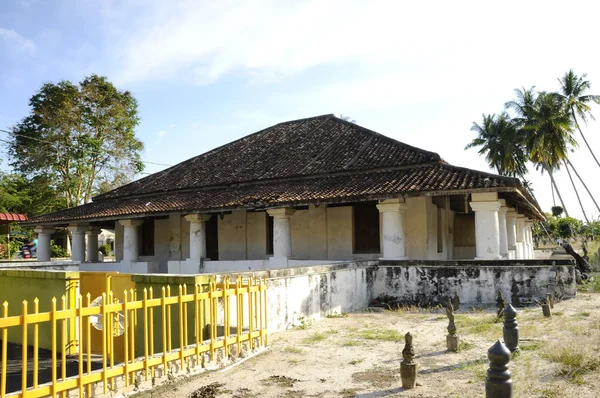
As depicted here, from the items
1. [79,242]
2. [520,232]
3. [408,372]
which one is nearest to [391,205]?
[408,372]

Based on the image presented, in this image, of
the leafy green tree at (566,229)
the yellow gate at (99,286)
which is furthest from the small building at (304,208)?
the leafy green tree at (566,229)

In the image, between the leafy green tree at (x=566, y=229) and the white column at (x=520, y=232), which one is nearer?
the white column at (x=520, y=232)

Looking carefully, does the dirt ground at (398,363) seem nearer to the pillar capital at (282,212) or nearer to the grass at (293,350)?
the grass at (293,350)

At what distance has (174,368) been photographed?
5.39 m

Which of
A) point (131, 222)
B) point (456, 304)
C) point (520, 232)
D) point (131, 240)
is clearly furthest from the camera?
point (520, 232)

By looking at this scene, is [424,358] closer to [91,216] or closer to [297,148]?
[297,148]

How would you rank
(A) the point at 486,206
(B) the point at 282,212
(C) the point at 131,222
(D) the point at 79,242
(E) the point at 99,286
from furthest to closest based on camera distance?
(D) the point at 79,242, (C) the point at 131,222, (B) the point at 282,212, (A) the point at 486,206, (E) the point at 99,286

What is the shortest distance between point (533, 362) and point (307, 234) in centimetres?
1194

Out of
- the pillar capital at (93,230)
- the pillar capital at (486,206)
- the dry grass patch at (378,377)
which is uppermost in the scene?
the pillar capital at (486,206)

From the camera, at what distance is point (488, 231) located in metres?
13.2

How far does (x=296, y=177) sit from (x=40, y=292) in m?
10.9

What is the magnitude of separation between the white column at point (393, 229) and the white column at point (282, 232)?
3.27 m

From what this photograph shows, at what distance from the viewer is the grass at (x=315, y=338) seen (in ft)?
25.4

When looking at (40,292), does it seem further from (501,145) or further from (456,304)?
(501,145)
